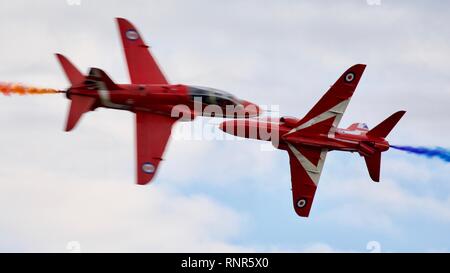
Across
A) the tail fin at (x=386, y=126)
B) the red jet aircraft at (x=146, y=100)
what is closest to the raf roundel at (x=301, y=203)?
the tail fin at (x=386, y=126)

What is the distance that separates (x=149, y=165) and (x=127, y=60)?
596 centimetres

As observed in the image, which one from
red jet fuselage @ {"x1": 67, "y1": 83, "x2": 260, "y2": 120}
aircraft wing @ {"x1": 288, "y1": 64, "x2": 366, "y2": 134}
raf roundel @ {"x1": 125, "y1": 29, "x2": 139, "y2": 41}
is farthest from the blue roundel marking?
aircraft wing @ {"x1": 288, "y1": 64, "x2": 366, "y2": 134}

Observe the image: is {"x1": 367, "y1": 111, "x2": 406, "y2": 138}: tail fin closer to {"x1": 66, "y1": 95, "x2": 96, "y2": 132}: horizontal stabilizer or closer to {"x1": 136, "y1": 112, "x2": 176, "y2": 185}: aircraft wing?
{"x1": 136, "y1": 112, "x2": 176, "y2": 185}: aircraft wing

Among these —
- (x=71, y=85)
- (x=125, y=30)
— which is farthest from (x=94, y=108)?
(x=125, y=30)

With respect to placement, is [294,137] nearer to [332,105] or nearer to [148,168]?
[332,105]

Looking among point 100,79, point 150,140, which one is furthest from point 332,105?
point 100,79

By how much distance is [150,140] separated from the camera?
5912 centimetres

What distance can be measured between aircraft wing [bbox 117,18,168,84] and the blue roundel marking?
4.45 m

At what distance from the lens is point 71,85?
192 ft

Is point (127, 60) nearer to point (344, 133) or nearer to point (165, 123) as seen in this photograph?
point (165, 123)

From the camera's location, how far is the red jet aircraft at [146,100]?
191 ft

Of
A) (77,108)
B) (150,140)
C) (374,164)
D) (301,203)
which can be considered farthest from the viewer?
(301,203)

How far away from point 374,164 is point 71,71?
16305 millimetres

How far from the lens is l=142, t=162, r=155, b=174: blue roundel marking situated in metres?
58.5
